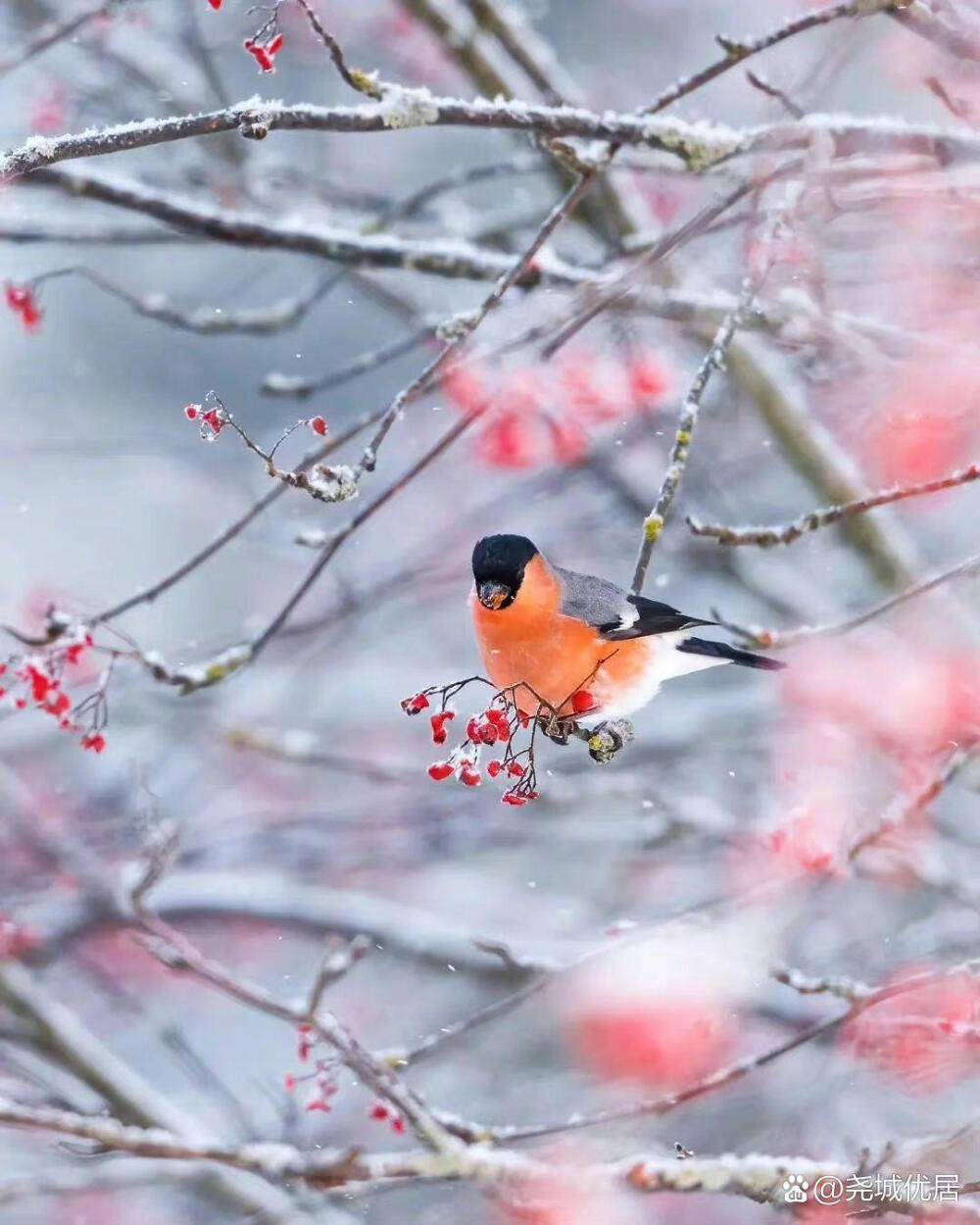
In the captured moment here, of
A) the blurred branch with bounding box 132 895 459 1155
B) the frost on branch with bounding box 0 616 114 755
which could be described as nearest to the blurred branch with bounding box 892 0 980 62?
the frost on branch with bounding box 0 616 114 755

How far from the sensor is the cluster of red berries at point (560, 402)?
411cm

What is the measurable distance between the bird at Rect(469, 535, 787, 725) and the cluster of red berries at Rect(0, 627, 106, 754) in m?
0.69

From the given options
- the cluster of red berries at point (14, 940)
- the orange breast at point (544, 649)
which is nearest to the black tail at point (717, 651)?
the orange breast at point (544, 649)

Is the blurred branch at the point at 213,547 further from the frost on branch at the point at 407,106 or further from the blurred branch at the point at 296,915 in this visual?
the blurred branch at the point at 296,915

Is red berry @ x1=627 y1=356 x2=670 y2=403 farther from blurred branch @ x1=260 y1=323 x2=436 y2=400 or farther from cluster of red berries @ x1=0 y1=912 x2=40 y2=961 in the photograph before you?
cluster of red berries @ x1=0 y1=912 x2=40 y2=961

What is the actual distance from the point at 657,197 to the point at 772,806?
2.26 metres

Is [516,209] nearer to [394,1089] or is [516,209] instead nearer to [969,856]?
[969,856]

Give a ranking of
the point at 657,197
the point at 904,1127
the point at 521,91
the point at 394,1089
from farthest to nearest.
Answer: the point at 657,197 < the point at 904,1127 < the point at 521,91 < the point at 394,1089

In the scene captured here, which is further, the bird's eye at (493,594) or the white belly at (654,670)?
the white belly at (654,670)

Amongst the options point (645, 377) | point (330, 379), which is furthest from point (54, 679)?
point (645, 377)

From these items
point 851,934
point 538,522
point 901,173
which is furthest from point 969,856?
point 901,173

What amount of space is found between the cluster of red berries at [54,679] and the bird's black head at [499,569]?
0.67 metres

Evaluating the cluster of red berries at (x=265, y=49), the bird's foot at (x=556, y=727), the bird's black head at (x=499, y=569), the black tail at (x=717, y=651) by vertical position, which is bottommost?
the bird's foot at (x=556, y=727)

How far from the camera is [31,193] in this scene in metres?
4.30
